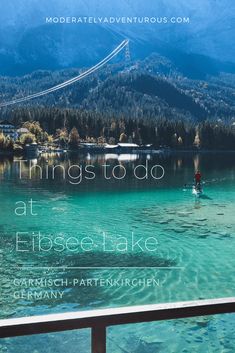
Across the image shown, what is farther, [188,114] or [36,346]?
[188,114]

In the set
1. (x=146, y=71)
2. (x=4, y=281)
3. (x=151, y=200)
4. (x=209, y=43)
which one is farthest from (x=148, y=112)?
(x=4, y=281)

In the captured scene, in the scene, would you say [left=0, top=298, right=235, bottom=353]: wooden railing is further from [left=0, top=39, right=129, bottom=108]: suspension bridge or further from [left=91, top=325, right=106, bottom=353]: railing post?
[left=0, top=39, right=129, bottom=108]: suspension bridge

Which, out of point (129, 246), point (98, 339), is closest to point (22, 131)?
point (129, 246)

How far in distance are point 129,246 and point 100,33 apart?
2.73 m

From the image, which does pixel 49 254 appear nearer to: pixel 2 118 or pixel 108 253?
pixel 108 253

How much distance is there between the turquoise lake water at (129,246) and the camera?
11.7ft

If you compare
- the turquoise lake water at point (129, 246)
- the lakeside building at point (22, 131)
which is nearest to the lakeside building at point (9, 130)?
the lakeside building at point (22, 131)

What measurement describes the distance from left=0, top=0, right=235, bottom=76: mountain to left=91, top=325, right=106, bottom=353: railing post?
376 cm

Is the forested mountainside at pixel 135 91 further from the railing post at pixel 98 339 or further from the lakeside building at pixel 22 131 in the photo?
the railing post at pixel 98 339

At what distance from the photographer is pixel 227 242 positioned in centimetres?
619

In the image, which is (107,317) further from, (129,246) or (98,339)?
(129,246)

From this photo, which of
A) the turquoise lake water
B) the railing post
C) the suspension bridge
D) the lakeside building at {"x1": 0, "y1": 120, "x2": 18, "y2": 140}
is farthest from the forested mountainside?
the railing post

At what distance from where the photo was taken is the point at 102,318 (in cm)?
59

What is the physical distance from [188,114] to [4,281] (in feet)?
15.9
